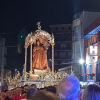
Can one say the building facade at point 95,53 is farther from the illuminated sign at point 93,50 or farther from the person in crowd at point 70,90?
the person in crowd at point 70,90

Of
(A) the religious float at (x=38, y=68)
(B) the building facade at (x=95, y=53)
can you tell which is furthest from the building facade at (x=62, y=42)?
(A) the religious float at (x=38, y=68)

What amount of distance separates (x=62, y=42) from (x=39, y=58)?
34890 mm

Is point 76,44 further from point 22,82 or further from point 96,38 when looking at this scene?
point 22,82

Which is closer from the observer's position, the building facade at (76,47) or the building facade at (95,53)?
the building facade at (95,53)

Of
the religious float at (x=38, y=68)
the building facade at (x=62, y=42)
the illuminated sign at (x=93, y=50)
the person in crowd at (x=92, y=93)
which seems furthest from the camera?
the building facade at (x=62, y=42)

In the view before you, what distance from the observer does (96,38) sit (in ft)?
98.2

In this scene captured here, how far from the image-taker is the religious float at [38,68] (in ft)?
66.1

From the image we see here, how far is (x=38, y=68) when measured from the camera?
21.9 metres

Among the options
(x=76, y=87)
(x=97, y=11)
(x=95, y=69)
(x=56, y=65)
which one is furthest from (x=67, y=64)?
(x=76, y=87)

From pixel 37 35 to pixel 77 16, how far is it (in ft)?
88.4

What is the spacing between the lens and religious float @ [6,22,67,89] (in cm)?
2016

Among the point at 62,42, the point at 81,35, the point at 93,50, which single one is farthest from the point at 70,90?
the point at 62,42

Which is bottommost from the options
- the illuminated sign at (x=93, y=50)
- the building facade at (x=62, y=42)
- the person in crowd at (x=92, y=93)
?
the person in crowd at (x=92, y=93)

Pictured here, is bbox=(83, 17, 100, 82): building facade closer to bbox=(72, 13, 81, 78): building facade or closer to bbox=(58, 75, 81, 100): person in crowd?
bbox=(72, 13, 81, 78): building facade
